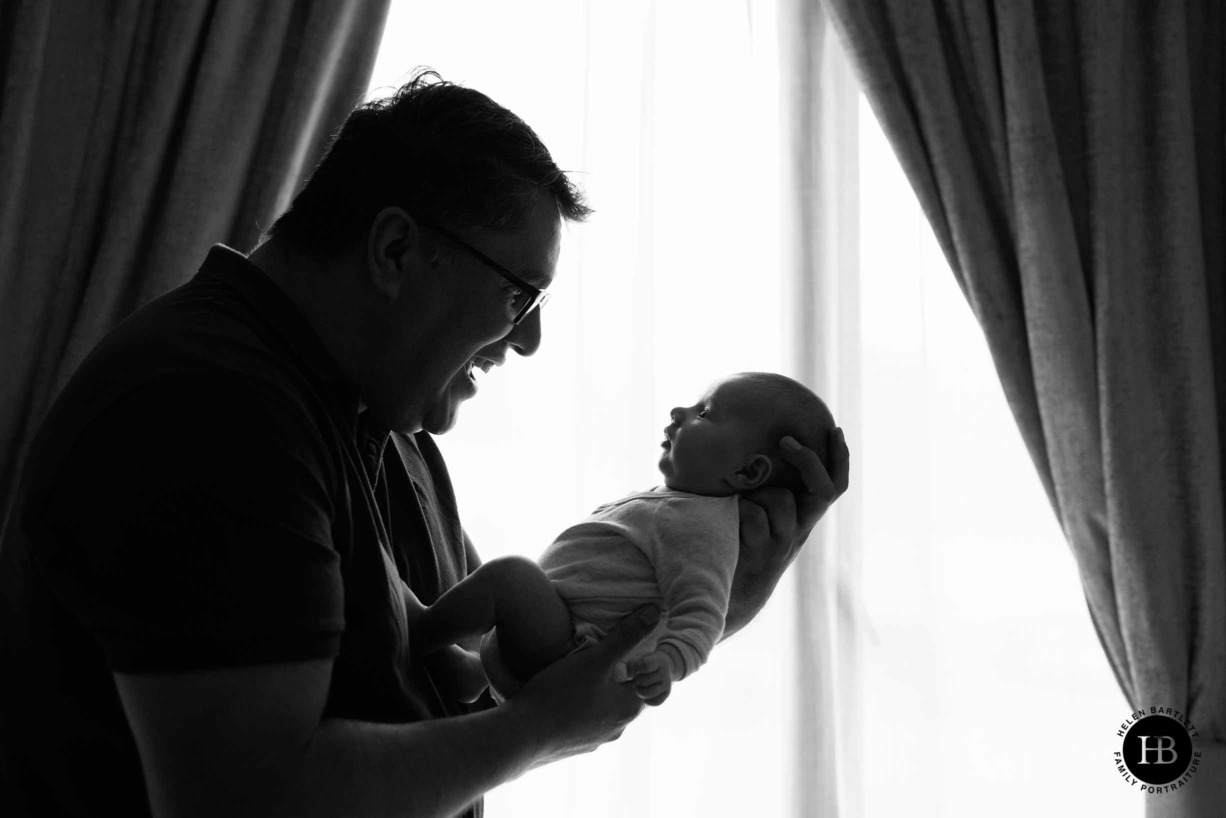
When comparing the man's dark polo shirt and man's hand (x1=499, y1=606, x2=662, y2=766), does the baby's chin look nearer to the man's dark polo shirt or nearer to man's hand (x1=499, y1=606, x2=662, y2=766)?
man's hand (x1=499, y1=606, x2=662, y2=766)

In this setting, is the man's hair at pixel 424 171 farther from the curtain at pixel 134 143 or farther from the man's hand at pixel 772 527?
the curtain at pixel 134 143

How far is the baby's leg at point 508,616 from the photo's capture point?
1.34 meters

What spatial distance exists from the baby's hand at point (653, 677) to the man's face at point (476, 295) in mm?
413

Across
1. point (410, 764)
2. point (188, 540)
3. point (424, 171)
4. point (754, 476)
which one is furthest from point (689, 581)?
point (188, 540)

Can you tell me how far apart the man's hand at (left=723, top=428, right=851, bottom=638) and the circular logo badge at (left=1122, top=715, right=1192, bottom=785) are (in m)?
1.42

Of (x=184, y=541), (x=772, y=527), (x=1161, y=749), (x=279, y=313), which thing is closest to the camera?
(x=184, y=541)

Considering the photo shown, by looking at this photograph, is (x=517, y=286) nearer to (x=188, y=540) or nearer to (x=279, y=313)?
(x=279, y=313)

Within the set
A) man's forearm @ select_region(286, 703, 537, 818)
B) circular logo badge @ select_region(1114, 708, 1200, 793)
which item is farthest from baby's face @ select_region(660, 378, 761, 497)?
circular logo badge @ select_region(1114, 708, 1200, 793)

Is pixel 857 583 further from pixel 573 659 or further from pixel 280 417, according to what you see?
pixel 280 417

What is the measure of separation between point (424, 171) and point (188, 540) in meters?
0.59

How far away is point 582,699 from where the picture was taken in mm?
1246

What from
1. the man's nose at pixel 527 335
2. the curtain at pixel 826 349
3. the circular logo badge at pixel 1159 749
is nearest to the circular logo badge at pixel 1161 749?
the circular logo badge at pixel 1159 749

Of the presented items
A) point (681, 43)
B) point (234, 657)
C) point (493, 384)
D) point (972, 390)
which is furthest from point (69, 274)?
point (972, 390)

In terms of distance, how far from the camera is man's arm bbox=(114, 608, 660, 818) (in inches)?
35.1
